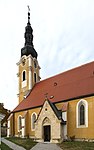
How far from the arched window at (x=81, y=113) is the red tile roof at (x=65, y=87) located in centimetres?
97

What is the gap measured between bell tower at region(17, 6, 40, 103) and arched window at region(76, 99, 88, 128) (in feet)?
48.4

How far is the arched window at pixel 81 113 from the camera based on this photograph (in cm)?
2600

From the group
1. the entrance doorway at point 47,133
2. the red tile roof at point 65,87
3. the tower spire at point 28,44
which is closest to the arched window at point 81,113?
the red tile roof at point 65,87

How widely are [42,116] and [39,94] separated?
653cm

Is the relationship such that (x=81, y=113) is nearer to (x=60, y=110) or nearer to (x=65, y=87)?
(x=60, y=110)

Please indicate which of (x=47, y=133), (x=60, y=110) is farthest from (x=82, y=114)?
(x=47, y=133)

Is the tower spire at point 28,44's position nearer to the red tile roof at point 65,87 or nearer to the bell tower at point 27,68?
the bell tower at point 27,68

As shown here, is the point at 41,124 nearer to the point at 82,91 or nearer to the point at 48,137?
the point at 48,137

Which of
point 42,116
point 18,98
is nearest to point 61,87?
point 42,116

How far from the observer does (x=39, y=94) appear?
35.9 m

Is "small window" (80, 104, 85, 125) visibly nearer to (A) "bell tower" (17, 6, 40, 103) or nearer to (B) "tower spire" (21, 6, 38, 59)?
(A) "bell tower" (17, 6, 40, 103)

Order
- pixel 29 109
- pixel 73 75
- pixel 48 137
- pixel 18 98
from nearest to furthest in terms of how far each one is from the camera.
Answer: pixel 48 137
pixel 73 75
pixel 29 109
pixel 18 98

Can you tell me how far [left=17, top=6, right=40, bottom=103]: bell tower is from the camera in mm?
41406

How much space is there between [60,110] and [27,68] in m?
15.5
